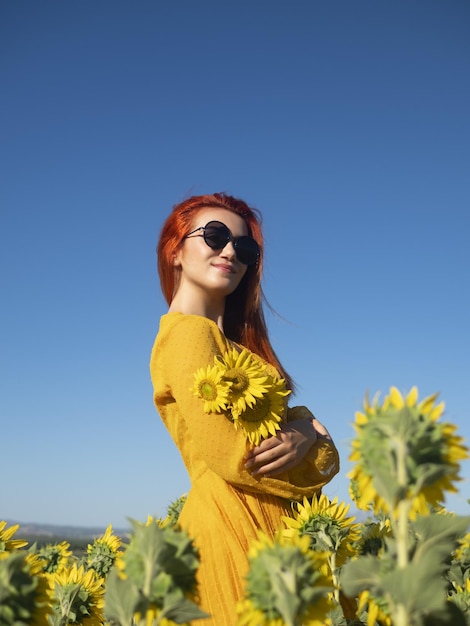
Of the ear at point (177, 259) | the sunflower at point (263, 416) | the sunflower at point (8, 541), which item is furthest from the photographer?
the ear at point (177, 259)

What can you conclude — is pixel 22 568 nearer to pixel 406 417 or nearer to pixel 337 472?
pixel 406 417

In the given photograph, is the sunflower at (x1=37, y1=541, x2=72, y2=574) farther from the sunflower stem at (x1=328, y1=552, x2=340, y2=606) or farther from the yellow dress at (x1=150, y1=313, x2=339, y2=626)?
the sunflower stem at (x1=328, y1=552, x2=340, y2=606)

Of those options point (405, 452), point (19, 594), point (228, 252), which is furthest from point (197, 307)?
point (405, 452)

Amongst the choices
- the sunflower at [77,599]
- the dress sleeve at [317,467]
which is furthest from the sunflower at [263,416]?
the sunflower at [77,599]

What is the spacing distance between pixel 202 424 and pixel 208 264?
3.91ft

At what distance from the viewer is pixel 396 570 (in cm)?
92

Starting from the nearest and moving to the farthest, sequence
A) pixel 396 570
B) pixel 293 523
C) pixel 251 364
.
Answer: pixel 396 570 → pixel 293 523 → pixel 251 364

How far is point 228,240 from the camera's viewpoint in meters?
3.52

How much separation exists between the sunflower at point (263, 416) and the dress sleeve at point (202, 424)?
5cm

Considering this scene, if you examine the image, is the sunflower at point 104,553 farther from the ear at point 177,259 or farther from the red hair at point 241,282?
the ear at point 177,259

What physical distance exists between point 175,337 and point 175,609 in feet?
6.33

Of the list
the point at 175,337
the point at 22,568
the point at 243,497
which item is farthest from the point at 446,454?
the point at 175,337

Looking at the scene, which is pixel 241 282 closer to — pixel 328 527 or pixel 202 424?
pixel 202 424

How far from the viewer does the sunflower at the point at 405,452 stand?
3.11 ft
